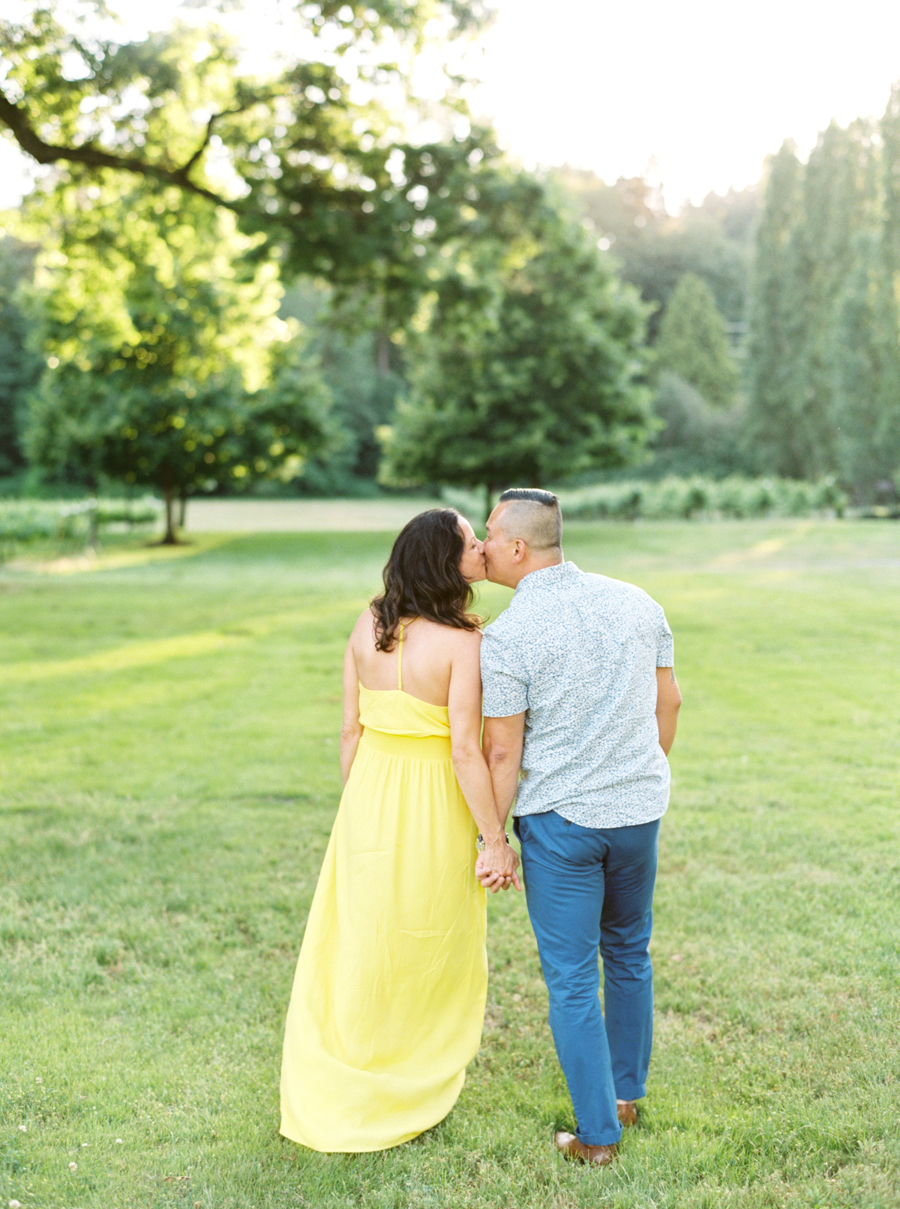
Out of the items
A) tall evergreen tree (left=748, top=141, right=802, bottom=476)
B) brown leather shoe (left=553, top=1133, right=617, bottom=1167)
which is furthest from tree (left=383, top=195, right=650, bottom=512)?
brown leather shoe (left=553, top=1133, right=617, bottom=1167)

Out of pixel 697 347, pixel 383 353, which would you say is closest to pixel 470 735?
pixel 697 347

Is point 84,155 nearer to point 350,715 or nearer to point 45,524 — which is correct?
point 350,715

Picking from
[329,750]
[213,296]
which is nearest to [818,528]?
[213,296]

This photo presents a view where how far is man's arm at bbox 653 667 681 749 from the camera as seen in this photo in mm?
3361

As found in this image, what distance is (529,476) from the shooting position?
104 ft

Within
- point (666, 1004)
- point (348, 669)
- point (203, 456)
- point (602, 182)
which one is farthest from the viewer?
point (602, 182)

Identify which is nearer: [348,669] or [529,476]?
[348,669]

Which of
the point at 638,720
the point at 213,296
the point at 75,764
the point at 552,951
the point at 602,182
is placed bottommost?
the point at 75,764

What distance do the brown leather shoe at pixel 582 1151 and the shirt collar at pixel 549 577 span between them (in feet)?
5.79

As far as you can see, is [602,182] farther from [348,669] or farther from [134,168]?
[348,669]

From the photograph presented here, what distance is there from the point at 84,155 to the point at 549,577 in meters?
12.6

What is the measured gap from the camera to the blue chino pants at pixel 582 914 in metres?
3.14

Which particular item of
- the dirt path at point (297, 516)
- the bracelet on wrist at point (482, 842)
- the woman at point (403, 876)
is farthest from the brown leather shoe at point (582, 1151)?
the dirt path at point (297, 516)

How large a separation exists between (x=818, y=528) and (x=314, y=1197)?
90.0 ft
